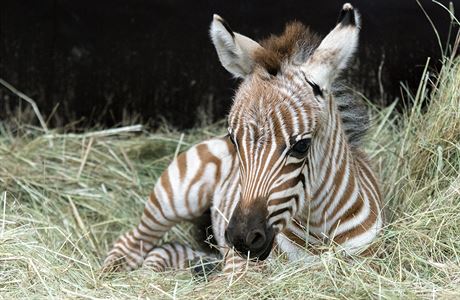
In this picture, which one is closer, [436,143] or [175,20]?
[436,143]

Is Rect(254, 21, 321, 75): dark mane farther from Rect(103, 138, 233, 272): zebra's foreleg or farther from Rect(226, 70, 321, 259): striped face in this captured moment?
Rect(103, 138, 233, 272): zebra's foreleg

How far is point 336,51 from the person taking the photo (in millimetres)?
5730

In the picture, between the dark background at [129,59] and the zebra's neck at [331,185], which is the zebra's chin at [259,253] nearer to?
the zebra's neck at [331,185]

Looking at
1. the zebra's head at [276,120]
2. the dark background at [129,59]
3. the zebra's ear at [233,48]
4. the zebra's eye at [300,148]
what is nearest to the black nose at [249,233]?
the zebra's head at [276,120]

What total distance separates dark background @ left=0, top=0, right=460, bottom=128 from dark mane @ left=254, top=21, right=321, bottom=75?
2386 millimetres

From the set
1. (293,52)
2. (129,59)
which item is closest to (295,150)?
(293,52)

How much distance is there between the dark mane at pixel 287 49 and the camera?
5.88 m

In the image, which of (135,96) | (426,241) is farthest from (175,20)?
(426,241)

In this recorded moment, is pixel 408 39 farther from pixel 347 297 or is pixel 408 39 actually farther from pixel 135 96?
pixel 347 297

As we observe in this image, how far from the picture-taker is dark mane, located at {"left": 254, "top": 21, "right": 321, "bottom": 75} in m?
5.88

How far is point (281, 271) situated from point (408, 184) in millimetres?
1656

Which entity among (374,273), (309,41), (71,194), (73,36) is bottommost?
(71,194)

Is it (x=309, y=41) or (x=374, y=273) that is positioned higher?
(x=309, y=41)

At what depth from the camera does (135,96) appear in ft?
30.2
